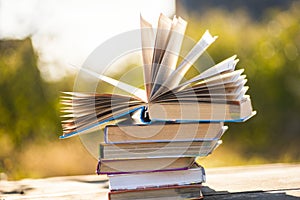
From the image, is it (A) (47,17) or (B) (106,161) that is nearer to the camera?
(B) (106,161)

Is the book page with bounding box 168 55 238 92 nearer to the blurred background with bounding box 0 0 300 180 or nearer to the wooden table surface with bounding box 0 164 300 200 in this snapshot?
the wooden table surface with bounding box 0 164 300 200

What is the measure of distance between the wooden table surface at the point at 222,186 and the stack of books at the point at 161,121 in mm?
116

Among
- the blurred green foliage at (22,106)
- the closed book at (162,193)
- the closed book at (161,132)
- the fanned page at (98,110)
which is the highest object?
the blurred green foliage at (22,106)

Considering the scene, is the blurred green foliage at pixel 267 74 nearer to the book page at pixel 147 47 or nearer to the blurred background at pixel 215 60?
the blurred background at pixel 215 60

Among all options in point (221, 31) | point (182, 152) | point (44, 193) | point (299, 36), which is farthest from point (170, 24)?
point (299, 36)

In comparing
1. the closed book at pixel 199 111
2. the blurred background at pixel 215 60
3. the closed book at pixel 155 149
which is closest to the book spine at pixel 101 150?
the closed book at pixel 155 149

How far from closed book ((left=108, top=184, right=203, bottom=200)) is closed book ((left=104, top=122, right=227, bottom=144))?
8 centimetres

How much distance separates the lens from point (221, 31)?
2.24m

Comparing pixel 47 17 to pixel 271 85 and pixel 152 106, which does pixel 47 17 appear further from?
pixel 152 106

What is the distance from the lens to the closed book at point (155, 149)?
0.66 metres

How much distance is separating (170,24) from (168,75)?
92 mm

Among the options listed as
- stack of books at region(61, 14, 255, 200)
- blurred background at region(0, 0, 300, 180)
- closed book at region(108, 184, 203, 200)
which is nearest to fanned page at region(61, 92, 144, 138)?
stack of books at region(61, 14, 255, 200)

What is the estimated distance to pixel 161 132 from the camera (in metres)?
0.66

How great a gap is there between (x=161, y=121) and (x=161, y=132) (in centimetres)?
2
